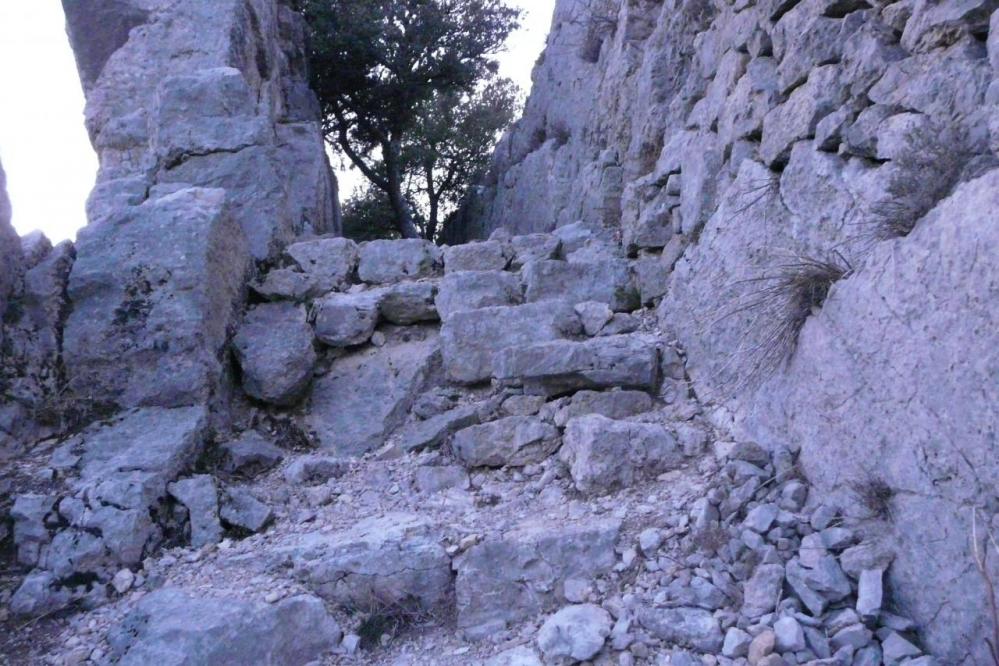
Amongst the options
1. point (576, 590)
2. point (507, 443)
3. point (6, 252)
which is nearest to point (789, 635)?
point (576, 590)

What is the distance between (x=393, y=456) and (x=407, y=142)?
10.9 meters

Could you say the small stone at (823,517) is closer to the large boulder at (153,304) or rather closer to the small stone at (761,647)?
the small stone at (761,647)

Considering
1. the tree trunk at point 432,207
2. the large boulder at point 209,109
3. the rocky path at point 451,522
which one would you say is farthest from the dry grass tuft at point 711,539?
the tree trunk at point 432,207

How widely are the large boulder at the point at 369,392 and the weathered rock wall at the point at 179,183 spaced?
29.6 inches

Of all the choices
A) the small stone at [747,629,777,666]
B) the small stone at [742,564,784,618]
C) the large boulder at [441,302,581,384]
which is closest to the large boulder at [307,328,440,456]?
the large boulder at [441,302,581,384]

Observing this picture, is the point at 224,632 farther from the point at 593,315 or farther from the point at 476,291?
the point at 476,291

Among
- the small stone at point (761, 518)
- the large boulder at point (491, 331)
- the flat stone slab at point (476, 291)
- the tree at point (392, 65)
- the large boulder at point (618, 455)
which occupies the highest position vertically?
the tree at point (392, 65)

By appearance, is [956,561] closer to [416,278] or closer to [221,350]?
[221,350]

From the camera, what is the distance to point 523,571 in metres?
3.88

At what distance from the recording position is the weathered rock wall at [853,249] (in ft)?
9.91

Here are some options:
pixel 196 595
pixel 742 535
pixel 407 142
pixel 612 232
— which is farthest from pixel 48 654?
pixel 407 142

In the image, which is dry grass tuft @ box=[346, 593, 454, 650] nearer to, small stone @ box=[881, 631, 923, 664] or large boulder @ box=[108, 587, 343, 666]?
large boulder @ box=[108, 587, 343, 666]

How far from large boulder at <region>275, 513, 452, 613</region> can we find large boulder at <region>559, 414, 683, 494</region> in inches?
32.4

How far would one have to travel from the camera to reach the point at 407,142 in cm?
1523
